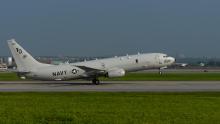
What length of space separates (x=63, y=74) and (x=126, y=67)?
23.3 ft

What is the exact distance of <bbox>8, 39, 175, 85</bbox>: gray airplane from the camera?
5366 centimetres

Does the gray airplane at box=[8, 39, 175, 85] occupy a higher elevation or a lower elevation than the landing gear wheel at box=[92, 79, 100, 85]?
higher

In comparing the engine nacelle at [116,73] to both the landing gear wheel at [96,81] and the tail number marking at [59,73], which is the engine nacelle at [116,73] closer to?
the landing gear wheel at [96,81]

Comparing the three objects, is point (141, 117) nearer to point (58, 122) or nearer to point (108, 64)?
point (58, 122)

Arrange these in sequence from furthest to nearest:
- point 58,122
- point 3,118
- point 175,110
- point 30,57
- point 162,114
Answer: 1. point 30,57
2. point 175,110
3. point 162,114
4. point 3,118
5. point 58,122

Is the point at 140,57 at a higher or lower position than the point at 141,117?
higher

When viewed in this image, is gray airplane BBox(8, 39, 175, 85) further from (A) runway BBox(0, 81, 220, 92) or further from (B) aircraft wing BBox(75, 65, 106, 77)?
(A) runway BBox(0, 81, 220, 92)

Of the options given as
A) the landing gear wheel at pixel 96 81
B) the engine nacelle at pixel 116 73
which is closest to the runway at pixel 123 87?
the engine nacelle at pixel 116 73

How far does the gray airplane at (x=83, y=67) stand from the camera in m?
53.7

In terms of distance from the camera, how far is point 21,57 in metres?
53.5

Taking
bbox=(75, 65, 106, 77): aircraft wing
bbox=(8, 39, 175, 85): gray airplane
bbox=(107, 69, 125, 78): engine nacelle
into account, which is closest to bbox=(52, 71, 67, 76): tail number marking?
bbox=(8, 39, 175, 85): gray airplane

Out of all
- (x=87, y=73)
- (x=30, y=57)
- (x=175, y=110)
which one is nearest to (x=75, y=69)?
(x=87, y=73)

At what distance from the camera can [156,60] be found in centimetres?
5547

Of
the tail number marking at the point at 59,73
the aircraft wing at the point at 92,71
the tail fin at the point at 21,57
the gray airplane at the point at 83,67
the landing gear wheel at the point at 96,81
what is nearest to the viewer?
the tail fin at the point at 21,57
